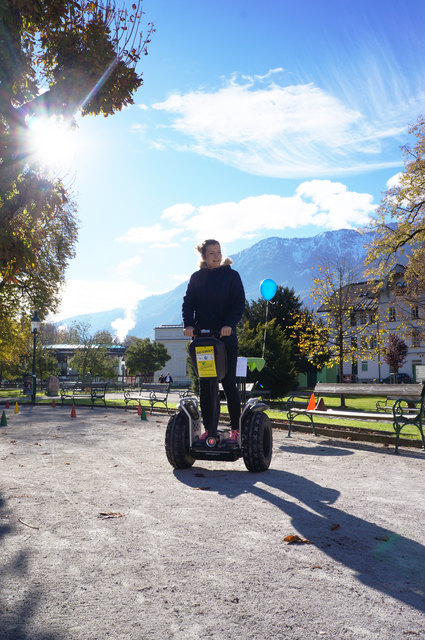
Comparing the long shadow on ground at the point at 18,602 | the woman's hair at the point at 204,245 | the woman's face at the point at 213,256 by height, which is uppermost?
the woman's hair at the point at 204,245

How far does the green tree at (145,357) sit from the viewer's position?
74.1m

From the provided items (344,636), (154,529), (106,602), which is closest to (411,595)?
(344,636)

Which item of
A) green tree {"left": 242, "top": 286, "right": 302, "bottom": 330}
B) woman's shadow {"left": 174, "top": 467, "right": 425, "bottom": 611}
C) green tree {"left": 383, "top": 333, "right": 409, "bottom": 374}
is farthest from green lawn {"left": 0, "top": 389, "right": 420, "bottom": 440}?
green tree {"left": 383, "top": 333, "right": 409, "bottom": 374}

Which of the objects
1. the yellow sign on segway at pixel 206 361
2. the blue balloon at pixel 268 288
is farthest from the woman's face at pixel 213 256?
the blue balloon at pixel 268 288

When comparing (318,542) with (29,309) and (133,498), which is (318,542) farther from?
(29,309)

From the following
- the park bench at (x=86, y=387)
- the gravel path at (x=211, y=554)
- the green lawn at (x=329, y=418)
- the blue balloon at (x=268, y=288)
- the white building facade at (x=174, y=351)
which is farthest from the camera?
the white building facade at (x=174, y=351)

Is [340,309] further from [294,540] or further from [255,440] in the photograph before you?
[294,540]

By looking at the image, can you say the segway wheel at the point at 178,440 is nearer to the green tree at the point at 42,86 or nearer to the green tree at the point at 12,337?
the green tree at the point at 42,86

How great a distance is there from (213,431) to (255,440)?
476 mm

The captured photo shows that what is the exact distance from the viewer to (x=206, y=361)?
5.45 metres

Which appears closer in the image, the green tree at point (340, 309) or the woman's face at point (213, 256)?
the woman's face at point (213, 256)

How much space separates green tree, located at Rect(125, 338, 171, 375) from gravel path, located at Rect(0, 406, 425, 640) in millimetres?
68325

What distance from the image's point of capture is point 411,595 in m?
2.61

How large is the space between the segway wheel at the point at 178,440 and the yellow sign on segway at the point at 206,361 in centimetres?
80
